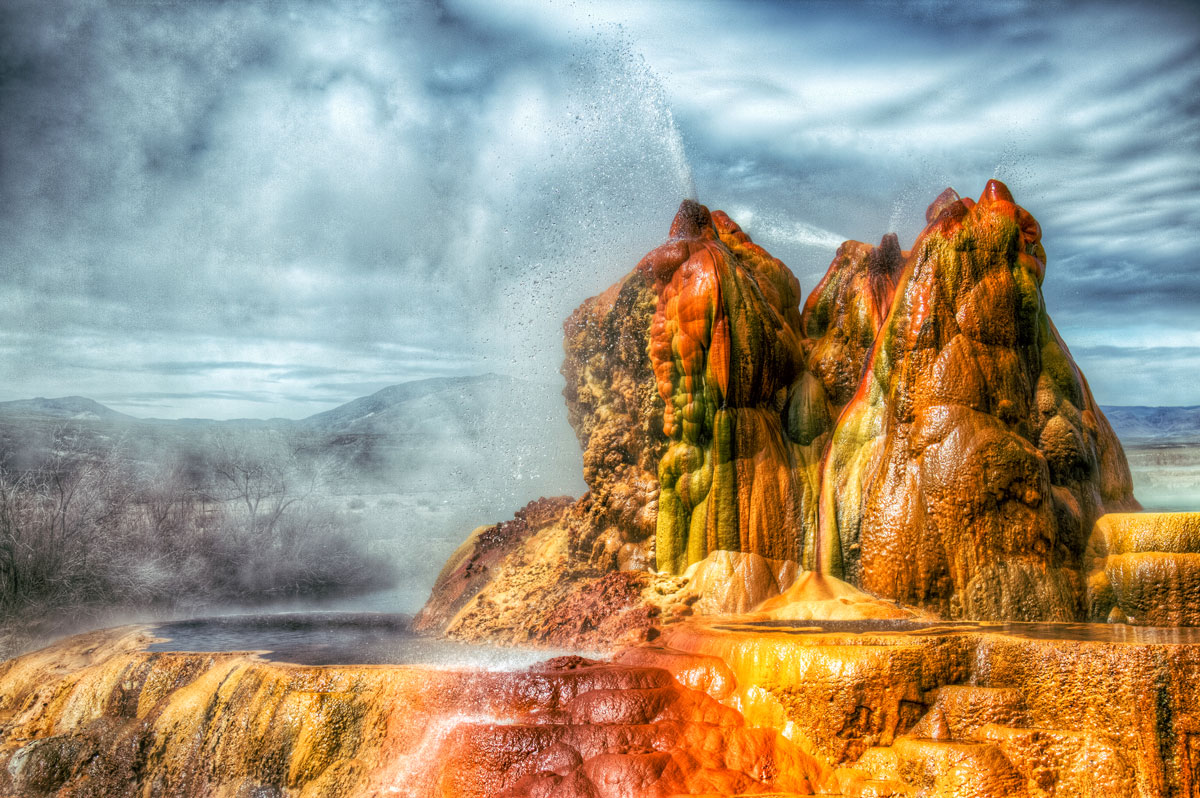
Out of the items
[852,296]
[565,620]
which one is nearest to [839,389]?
[852,296]

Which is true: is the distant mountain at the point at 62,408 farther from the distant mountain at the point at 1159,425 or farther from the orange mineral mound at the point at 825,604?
the distant mountain at the point at 1159,425

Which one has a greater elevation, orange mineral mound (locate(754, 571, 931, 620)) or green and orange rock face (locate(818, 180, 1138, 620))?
green and orange rock face (locate(818, 180, 1138, 620))

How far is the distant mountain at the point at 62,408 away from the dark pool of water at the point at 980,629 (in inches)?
902

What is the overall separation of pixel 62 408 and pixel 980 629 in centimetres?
2624

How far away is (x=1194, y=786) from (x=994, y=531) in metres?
2.99

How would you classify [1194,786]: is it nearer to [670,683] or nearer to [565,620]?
[670,683]

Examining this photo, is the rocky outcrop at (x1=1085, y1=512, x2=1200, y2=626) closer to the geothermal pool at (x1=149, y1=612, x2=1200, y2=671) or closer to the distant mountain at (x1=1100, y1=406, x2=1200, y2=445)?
the geothermal pool at (x1=149, y1=612, x2=1200, y2=671)

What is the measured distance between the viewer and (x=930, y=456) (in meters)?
7.97

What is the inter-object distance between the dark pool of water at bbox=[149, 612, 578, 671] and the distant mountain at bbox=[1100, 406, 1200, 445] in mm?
20464

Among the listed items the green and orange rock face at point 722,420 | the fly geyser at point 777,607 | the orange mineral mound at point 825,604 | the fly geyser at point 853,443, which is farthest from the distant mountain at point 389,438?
the orange mineral mound at point 825,604

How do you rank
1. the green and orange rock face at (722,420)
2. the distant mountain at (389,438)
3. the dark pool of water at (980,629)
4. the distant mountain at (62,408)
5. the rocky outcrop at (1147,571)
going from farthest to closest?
the distant mountain at (62,408) < the distant mountain at (389,438) < the green and orange rock face at (722,420) < the rocky outcrop at (1147,571) < the dark pool of water at (980,629)

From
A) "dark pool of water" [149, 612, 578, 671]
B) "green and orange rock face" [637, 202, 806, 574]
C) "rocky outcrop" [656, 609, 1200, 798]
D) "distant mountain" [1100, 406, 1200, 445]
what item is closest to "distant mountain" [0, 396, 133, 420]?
"dark pool of water" [149, 612, 578, 671]

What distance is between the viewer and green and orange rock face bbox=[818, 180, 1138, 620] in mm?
7656

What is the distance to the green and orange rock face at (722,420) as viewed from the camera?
28.8 feet
